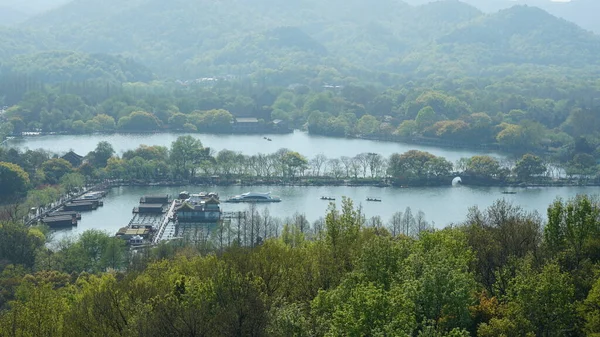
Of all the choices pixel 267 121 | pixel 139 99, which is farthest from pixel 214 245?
pixel 139 99

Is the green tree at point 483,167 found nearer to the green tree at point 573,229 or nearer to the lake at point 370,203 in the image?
the lake at point 370,203

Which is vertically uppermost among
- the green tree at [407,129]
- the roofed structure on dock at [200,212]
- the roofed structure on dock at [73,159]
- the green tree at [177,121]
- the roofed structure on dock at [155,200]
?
the green tree at [177,121]

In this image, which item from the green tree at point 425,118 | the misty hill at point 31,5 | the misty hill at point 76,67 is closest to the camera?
the green tree at point 425,118

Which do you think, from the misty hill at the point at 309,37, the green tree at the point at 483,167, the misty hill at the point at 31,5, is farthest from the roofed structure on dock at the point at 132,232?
the misty hill at the point at 31,5

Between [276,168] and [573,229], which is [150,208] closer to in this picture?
[276,168]

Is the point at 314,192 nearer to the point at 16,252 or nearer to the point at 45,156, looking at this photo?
the point at 45,156

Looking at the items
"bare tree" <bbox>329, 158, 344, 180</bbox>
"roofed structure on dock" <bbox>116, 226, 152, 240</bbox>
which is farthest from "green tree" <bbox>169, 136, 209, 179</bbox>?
"roofed structure on dock" <bbox>116, 226, 152, 240</bbox>

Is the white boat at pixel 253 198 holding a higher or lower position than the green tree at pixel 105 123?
lower
